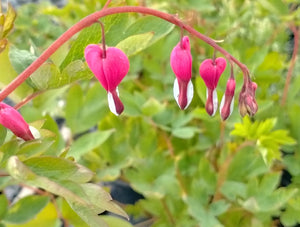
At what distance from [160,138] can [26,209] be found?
560 millimetres

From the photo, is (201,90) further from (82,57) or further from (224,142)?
(224,142)

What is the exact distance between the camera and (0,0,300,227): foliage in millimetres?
691

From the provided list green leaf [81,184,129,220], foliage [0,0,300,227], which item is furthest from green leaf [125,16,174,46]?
green leaf [81,184,129,220]

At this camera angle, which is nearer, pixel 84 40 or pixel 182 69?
pixel 182 69

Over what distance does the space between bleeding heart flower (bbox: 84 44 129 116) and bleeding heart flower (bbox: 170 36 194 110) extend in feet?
0.20

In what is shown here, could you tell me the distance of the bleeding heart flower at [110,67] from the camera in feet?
1.86

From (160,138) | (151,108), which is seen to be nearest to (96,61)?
(151,108)

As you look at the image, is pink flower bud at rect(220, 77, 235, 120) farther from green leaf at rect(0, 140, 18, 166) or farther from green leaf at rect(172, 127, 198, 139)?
green leaf at rect(172, 127, 198, 139)

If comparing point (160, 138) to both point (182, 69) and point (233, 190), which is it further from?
point (182, 69)

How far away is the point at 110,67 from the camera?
567 mm

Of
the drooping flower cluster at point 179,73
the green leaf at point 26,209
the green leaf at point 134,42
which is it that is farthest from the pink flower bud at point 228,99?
the green leaf at point 26,209

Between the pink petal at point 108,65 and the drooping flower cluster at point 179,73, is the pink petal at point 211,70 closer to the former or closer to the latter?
the drooping flower cluster at point 179,73

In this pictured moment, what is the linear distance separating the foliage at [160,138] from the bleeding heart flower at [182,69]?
0.08 metres

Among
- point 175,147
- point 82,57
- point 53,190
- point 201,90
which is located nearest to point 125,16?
point 82,57
